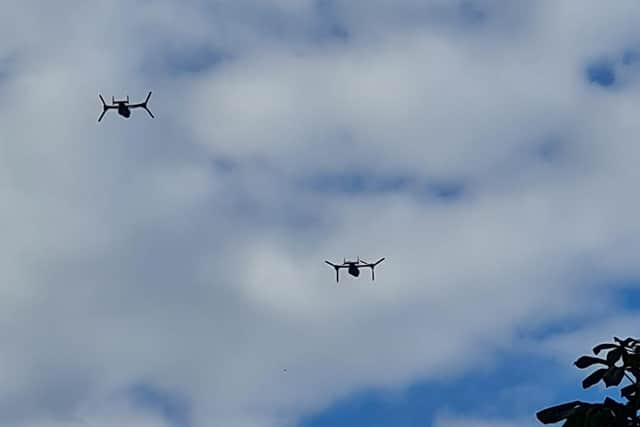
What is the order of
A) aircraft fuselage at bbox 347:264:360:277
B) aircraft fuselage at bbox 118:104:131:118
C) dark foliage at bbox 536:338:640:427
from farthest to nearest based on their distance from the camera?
aircraft fuselage at bbox 347:264:360:277, aircraft fuselage at bbox 118:104:131:118, dark foliage at bbox 536:338:640:427

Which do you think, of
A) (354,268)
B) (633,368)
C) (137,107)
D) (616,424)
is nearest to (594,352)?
(633,368)

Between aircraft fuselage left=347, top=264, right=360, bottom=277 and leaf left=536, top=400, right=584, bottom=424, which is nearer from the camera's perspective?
leaf left=536, top=400, right=584, bottom=424

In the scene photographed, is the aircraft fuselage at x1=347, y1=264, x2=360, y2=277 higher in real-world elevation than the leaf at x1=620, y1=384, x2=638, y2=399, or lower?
higher

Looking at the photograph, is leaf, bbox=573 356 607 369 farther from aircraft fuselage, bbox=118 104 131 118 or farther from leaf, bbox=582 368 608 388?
aircraft fuselage, bbox=118 104 131 118

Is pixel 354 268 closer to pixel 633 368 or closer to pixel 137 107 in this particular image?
pixel 137 107

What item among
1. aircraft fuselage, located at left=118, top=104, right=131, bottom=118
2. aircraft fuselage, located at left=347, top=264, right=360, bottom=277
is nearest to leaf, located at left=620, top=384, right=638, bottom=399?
aircraft fuselage, located at left=118, top=104, right=131, bottom=118
